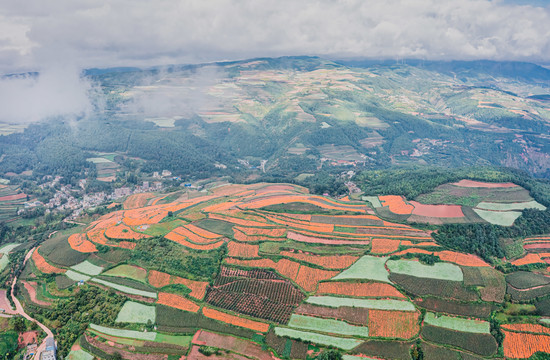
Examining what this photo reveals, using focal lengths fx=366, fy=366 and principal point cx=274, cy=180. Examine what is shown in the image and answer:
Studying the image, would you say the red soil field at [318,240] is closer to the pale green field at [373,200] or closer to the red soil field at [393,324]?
the red soil field at [393,324]

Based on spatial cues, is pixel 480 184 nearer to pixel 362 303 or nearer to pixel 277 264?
pixel 362 303

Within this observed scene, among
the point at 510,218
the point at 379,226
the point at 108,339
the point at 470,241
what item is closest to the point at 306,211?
the point at 379,226

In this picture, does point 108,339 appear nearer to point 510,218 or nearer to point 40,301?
point 40,301

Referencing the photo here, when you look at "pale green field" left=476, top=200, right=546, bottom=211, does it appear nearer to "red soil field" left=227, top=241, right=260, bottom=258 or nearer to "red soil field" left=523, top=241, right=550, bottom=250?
"red soil field" left=523, top=241, right=550, bottom=250

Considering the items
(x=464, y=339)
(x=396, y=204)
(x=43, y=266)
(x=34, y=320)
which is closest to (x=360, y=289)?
(x=464, y=339)

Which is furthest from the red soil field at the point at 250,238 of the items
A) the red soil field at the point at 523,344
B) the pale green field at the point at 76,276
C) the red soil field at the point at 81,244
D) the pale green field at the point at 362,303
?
the red soil field at the point at 523,344

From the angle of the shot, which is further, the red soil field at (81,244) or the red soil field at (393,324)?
the red soil field at (81,244)

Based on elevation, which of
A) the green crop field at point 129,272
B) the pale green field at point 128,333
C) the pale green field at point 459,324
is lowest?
the green crop field at point 129,272
